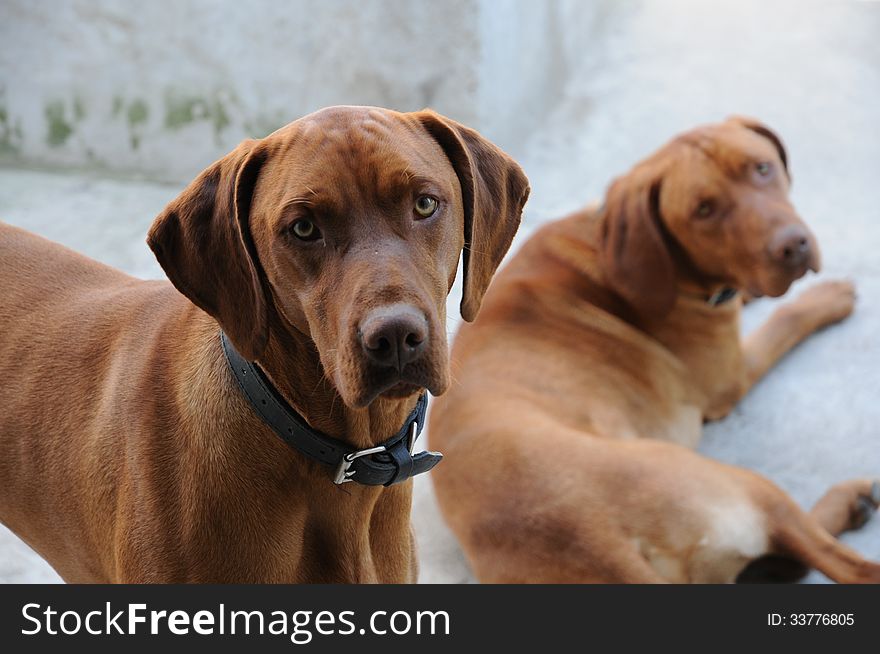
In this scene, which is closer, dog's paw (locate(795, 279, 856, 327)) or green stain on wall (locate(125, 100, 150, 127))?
dog's paw (locate(795, 279, 856, 327))

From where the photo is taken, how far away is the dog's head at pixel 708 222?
381 centimetres

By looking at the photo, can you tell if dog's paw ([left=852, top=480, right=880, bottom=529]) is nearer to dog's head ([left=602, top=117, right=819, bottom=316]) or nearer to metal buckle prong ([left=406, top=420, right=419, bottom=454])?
dog's head ([left=602, top=117, right=819, bottom=316])

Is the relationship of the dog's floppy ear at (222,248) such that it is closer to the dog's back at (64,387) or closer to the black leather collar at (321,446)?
the black leather collar at (321,446)

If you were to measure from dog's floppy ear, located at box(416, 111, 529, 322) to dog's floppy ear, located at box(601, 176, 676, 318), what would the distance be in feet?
6.16

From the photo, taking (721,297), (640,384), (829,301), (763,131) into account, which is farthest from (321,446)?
(829,301)

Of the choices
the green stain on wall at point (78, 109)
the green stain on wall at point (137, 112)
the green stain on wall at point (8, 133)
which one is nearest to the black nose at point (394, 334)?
the green stain on wall at point (137, 112)

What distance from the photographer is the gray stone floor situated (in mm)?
4020

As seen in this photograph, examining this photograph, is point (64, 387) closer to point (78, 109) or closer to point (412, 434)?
point (412, 434)

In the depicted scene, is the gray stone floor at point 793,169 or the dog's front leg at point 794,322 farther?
the dog's front leg at point 794,322

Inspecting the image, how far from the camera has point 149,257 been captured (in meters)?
5.36

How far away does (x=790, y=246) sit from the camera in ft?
12.4

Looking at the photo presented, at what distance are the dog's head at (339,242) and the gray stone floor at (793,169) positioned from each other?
1.81 m

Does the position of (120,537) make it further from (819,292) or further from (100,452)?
(819,292)

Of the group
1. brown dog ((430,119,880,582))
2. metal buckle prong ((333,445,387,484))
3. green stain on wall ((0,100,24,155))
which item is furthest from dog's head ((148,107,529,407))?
green stain on wall ((0,100,24,155))
